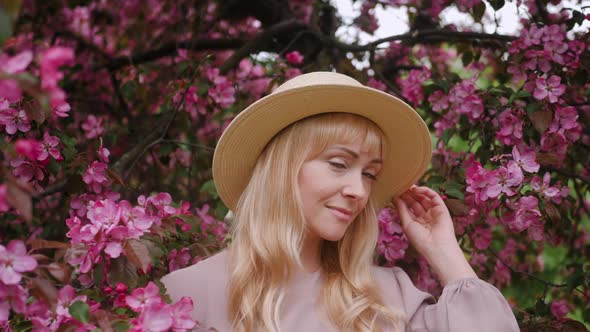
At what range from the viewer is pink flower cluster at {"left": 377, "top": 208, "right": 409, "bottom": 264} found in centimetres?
252

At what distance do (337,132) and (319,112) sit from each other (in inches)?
3.7

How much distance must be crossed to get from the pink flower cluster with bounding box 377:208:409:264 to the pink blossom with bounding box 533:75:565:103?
2.35 feet

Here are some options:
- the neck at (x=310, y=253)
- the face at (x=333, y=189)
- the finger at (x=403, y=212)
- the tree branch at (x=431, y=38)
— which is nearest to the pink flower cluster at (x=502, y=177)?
the finger at (x=403, y=212)

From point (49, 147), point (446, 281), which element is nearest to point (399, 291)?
point (446, 281)

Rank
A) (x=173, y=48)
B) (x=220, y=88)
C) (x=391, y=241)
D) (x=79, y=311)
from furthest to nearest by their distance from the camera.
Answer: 1. (x=173, y=48)
2. (x=220, y=88)
3. (x=391, y=241)
4. (x=79, y=311)

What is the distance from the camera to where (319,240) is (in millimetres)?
2283

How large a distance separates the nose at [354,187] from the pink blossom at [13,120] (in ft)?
3.13

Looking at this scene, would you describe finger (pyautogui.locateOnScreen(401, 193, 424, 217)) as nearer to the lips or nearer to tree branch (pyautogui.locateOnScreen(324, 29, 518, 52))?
the lips

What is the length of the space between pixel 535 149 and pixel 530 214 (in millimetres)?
388

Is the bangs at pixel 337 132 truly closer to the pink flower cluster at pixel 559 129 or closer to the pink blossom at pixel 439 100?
the pink flower cluster at pixel 559 129

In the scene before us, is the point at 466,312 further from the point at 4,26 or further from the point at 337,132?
the point at 4,26

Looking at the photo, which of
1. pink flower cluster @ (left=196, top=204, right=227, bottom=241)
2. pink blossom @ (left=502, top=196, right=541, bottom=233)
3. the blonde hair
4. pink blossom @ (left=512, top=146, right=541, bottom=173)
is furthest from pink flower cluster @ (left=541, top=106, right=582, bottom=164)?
pink flower cluster @ (left=196, top=204, right=227, bottom=241)

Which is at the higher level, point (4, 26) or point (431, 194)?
point (4, 26)

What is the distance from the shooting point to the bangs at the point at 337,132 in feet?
6.93
